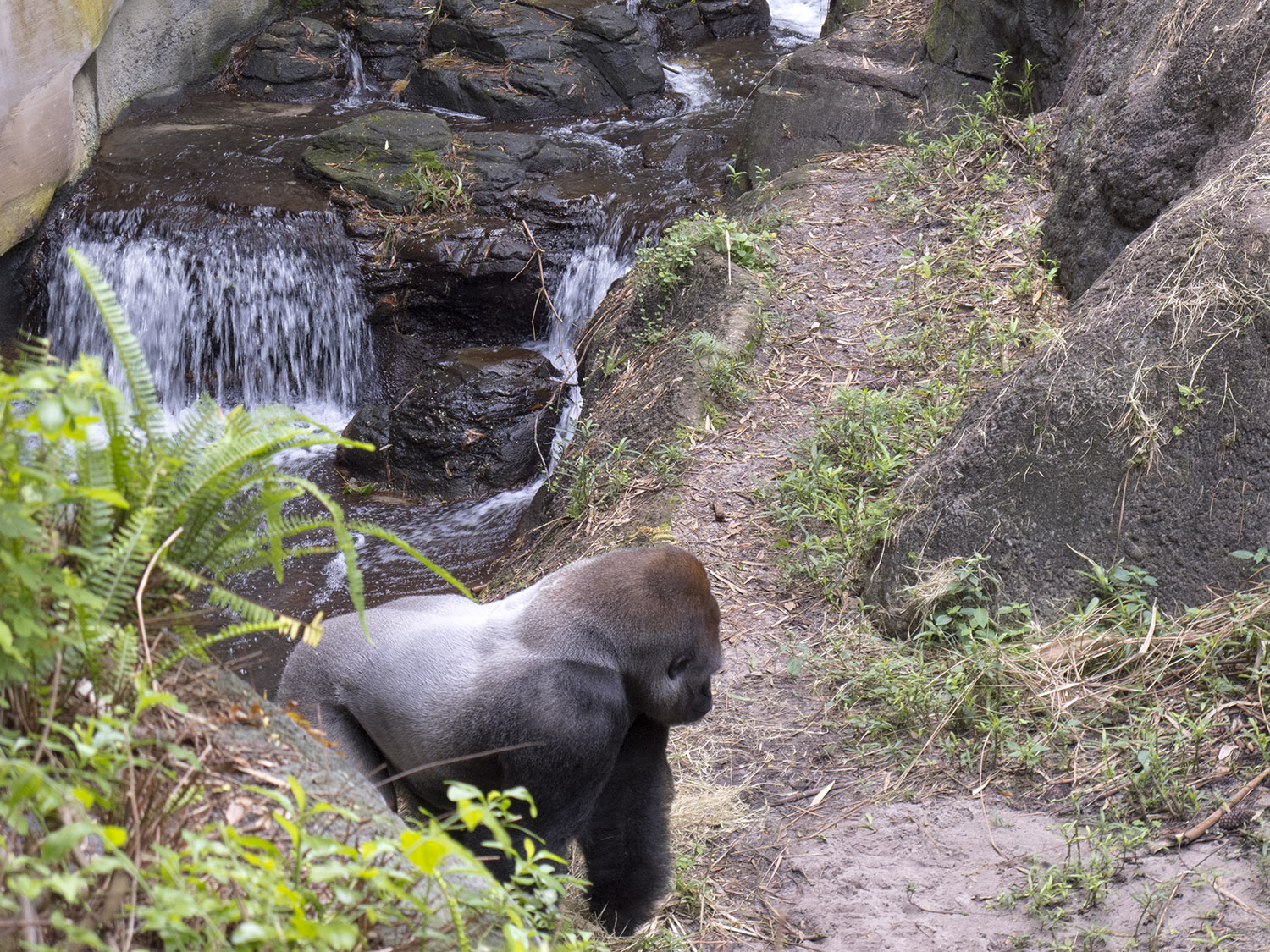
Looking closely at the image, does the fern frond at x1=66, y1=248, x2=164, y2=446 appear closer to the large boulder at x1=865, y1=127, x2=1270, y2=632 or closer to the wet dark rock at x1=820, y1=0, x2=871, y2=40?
the large boulder at x1=865, y1=127, x2=1270, y2=632

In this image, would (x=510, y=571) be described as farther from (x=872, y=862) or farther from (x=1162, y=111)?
(x=1162, y=111)

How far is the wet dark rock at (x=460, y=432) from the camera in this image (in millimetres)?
7223

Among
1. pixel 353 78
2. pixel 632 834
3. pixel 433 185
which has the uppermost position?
pixel 353 78

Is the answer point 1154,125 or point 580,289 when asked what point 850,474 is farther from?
point 580,289

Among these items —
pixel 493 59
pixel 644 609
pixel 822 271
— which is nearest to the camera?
pixel 644 609

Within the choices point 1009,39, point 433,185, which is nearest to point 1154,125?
point 1009,39

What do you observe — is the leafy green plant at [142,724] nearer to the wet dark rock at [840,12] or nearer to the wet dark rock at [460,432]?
the wet dark rock at [460,432]

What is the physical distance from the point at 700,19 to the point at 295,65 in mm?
4705

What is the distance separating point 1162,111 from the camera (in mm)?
4691

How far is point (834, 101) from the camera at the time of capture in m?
7.56

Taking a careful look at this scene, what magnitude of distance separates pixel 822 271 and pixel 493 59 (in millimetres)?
6074

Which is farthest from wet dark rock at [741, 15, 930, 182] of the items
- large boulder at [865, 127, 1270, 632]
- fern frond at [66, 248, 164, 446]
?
fern frond at [66, 248, 164, 446]

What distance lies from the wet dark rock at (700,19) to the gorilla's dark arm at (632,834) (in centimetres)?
1088

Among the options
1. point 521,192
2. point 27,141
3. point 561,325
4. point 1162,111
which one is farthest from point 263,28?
point 1162,111
